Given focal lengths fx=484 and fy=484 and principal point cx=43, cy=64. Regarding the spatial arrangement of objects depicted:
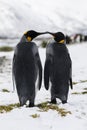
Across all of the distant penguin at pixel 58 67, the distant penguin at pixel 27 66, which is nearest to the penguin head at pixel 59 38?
the distant penguin at pixel 58 67

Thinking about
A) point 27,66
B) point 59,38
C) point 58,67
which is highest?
point 59,38

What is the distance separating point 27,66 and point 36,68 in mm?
277

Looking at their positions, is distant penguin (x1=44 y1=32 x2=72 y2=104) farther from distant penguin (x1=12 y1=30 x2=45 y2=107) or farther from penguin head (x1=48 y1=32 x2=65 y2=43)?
distant penguin (x1=12 y1=30 x2=45 y2=107)

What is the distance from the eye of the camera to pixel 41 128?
1222 cm

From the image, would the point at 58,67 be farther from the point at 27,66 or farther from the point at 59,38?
the point at 27,66

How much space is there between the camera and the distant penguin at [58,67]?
583 inches

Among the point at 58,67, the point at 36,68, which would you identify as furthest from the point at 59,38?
the point at 36,68

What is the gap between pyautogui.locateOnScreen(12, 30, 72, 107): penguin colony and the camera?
560 inches

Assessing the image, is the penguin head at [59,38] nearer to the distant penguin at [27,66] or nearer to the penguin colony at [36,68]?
the penguin colony at [36,68]

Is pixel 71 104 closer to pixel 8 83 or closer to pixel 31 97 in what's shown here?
pixel 31 97

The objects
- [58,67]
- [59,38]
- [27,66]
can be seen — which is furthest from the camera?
[58,67]

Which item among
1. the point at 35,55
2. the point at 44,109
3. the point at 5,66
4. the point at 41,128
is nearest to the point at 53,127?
the point at 41,128

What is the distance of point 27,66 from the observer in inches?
560

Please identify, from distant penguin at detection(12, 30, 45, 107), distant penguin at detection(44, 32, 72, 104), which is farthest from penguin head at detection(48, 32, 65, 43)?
distant penguin at detection(12, 30, 45, 107)
